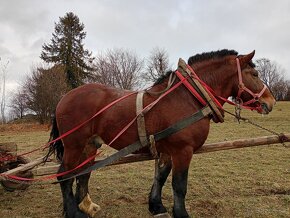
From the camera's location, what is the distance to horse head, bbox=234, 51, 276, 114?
12.8ft

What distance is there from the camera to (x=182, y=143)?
12.1 ft

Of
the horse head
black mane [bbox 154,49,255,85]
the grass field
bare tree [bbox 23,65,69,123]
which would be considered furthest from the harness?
bare tree [bbox 23,65,69,123]

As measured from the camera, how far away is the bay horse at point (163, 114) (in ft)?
12.3

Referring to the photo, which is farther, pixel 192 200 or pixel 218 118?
pixel 192 200

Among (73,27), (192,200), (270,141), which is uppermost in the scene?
(73,27)

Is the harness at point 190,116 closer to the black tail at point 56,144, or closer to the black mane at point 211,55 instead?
the black mane at point 211,55

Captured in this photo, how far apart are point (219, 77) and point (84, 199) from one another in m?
2.53

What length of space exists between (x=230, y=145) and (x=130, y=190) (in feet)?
7.08

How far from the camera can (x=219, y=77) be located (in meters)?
4.02

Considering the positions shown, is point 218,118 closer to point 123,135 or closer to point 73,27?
point 123,135

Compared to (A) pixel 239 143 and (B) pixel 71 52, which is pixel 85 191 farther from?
(B) pixel 71 52

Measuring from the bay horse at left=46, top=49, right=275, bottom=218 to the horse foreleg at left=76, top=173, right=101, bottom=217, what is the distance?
14 millimetres

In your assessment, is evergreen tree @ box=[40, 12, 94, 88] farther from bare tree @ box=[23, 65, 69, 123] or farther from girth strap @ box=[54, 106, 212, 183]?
girth strap @ box=[54, 106, 212, 183]

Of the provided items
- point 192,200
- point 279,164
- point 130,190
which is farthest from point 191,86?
point 279,164
